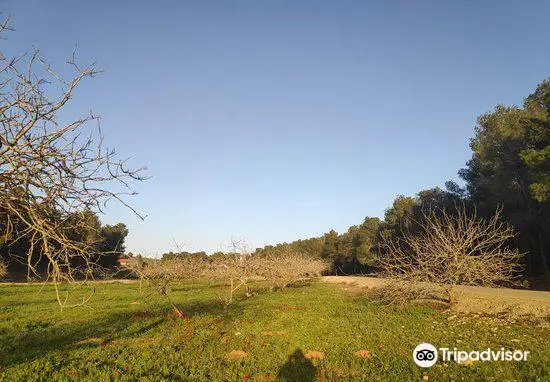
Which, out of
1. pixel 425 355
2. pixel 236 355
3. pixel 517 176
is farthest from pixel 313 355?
pixel 517 176

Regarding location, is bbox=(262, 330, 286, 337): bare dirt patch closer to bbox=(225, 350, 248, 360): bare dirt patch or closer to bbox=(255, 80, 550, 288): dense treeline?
bbox=(225, 350, 248, 360): bare dirt patch

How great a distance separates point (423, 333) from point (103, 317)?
1321 cm

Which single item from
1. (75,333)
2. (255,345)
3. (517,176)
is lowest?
(255,345)

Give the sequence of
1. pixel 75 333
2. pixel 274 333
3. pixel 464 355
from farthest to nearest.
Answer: pixel 274 333, pixel 75 333, pixel 464 355

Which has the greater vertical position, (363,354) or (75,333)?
(75,333)

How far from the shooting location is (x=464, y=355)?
383 inches

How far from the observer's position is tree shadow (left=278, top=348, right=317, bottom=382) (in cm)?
862

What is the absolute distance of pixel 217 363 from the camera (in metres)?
9.53

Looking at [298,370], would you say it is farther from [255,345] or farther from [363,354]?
[255,345]

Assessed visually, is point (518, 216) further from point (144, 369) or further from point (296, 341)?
point (144, 369)

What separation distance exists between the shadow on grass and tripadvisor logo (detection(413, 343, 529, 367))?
29.0 feet

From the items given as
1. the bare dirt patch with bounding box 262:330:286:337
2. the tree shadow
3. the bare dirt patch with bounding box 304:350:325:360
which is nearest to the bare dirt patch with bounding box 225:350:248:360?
the tree shadow

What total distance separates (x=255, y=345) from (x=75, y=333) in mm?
6482

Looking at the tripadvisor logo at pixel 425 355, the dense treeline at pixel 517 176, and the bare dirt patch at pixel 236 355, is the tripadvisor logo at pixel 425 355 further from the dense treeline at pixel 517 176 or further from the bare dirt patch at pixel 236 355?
the dense treeline at pixel 517 176
